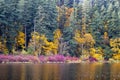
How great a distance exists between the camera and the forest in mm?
72562

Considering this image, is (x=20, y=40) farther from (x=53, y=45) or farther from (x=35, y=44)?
(x=53, y=45)

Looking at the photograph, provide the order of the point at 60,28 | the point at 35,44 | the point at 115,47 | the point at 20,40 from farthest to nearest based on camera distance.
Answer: the point at 60,28 → the point at 115,47 → the point at 20,40 → the point at 35,44

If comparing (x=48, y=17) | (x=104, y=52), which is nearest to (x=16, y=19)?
(x=48, y=17)

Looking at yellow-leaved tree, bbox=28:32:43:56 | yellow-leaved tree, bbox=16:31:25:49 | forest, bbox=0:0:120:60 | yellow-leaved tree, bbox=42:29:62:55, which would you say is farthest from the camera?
yellow-leaved tree, bbox=42:29:62:55

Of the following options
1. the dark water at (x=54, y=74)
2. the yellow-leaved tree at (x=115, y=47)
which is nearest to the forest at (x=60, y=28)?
the yellow-leaved tree at (x=115, y=47)

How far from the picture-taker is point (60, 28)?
84.6 m

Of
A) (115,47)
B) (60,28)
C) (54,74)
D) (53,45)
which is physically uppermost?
(60,28)

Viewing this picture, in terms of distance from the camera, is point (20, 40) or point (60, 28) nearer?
point (20, 40)

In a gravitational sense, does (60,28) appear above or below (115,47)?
above

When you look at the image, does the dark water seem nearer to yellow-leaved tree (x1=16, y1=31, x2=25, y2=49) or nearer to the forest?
the forest

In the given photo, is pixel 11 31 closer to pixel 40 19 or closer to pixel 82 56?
pixel 40 19

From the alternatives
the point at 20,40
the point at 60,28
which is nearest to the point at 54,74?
the point at 20,40

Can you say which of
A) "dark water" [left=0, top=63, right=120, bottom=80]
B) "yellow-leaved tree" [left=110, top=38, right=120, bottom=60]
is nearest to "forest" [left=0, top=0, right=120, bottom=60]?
"yellow-leaved tree" [left=110, top=38, right=120, bottom=60]

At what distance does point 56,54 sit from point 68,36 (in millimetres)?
7691
